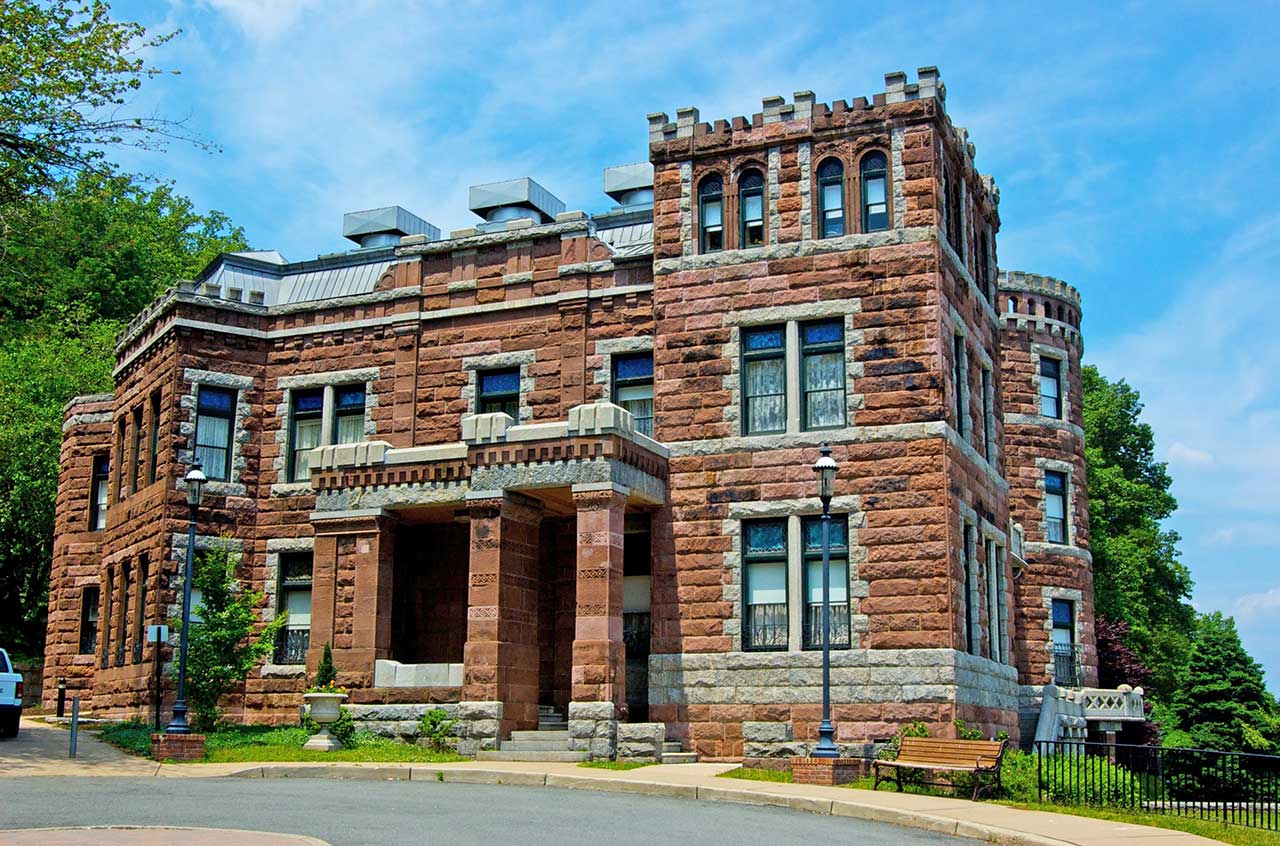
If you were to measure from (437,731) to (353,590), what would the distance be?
407 cm

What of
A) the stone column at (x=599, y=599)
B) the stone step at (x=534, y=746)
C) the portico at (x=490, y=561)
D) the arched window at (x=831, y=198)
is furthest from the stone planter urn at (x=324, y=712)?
the arched window at (x=831, y=198)

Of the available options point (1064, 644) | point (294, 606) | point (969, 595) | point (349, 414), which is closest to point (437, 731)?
point (294, 606)

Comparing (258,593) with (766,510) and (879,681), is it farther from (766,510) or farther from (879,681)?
(879,681)

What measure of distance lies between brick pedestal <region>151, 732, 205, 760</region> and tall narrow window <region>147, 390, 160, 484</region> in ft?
32.4

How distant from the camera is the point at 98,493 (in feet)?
125

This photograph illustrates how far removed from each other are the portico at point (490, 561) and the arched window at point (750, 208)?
15.4ft

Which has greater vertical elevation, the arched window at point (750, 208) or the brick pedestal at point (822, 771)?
the arched window at point (750, 208)

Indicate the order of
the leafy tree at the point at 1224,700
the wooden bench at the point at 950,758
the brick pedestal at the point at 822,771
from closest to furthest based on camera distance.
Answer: the wooden bench at the point at 950,758
the brick pedestal at the point at 822,771
the leafy tree at the point at 1224,700

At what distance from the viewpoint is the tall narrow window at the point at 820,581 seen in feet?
84.8

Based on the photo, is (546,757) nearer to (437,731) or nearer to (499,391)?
(437,731)

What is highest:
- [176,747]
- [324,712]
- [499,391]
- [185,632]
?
[499,391]

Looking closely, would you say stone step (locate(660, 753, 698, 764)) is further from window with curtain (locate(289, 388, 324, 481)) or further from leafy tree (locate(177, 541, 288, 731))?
window with curtain (locate(289, 388, 324, 481))

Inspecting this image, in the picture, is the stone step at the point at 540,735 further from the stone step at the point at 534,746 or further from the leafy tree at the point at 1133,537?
the leafy tree at the point at 1133,537

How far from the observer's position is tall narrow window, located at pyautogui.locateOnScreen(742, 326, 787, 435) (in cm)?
2739
